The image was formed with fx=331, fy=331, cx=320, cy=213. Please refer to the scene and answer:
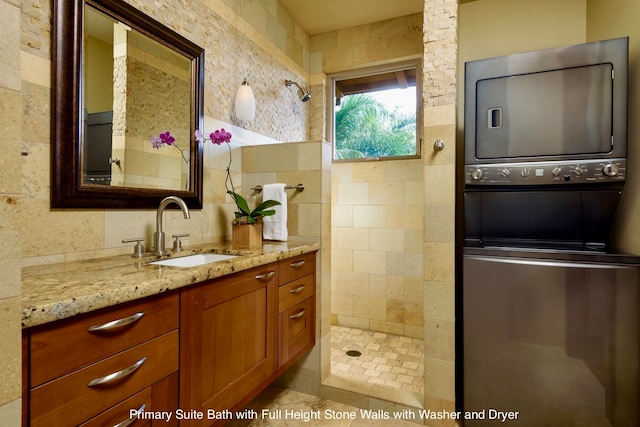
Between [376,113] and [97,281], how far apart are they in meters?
2.69

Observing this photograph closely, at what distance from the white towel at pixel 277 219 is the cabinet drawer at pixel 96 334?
1025 mm

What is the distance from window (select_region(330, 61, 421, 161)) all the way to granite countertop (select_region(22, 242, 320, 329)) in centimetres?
189

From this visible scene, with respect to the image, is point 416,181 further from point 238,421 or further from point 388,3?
point 238,421

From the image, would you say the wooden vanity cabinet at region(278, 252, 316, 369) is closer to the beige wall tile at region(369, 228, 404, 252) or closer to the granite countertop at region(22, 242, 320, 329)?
the granite countertop at region(22, 242, 320, 329)

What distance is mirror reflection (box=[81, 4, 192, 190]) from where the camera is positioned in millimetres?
1366

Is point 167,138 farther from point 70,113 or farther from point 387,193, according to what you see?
point 387,193

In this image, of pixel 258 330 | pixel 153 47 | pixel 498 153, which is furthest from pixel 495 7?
pixel 258 330

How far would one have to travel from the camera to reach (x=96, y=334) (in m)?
0.86

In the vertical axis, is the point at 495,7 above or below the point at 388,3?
below

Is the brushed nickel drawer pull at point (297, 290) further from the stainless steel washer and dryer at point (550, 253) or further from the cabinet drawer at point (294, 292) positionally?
the stainless steel washer and dryer at point (550, 253)

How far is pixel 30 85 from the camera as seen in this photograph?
3.80ft

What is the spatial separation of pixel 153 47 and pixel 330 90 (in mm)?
1892

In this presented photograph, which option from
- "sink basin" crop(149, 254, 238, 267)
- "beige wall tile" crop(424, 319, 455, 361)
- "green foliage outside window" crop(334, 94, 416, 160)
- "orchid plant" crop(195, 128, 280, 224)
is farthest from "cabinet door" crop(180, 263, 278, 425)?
"green foliage outside window" crop(334, 94, 416, 160)

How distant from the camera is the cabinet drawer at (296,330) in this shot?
1.73 meters
